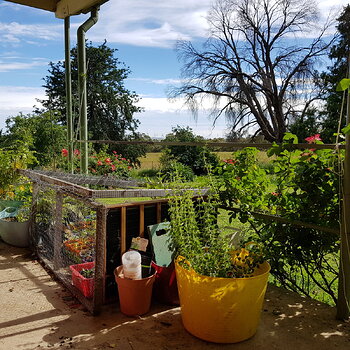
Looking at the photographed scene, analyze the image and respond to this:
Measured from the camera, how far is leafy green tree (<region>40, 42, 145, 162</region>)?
688 inches

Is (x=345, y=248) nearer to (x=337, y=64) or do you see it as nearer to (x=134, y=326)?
(x=134, y=326)

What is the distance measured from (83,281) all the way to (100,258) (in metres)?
0.26

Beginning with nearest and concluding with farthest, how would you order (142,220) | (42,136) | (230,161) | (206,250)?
(206,250), (142,220), (230,161), (42,136)

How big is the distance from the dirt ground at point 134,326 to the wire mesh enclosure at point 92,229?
0.15 metres

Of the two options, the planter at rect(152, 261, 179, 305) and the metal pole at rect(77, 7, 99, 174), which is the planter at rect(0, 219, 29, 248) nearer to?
the metal pole at rect(77, 7, 99, 174)

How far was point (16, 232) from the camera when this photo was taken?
143 inches

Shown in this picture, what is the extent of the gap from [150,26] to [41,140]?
9.75 feet

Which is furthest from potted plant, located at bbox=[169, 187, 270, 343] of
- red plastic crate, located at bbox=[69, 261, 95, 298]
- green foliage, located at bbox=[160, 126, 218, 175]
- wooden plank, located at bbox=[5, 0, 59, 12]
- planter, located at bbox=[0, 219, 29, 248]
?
green foliage, located at bbox=[160, 126, 218, 175]

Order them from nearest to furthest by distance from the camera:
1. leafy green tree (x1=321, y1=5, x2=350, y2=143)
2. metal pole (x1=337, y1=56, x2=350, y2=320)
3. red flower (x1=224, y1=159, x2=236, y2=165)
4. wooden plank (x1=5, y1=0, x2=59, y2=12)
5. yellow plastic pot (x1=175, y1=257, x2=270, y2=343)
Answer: yellow plastic pot (x1=175, y1=257, x2=270, y2=343) < metal pole (x1=337, y1=56, x2=350, y2=320) < red flower (x1=224, y1=159, x2=236, y2=165) < wooden plank (x1=5, y1=0, x2=59, y2=12) < leafy green tree (x1=321, y1=5, x2=350, y2=143)

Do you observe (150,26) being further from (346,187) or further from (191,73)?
(191,73)

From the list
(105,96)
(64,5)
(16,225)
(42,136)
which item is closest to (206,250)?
(16,225)

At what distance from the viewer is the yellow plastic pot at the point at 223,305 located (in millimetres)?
1909

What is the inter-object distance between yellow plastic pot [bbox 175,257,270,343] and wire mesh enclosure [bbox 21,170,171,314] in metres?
0.61

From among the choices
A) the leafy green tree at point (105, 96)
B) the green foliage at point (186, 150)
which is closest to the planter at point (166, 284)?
the green foliage at point (186, 150)
